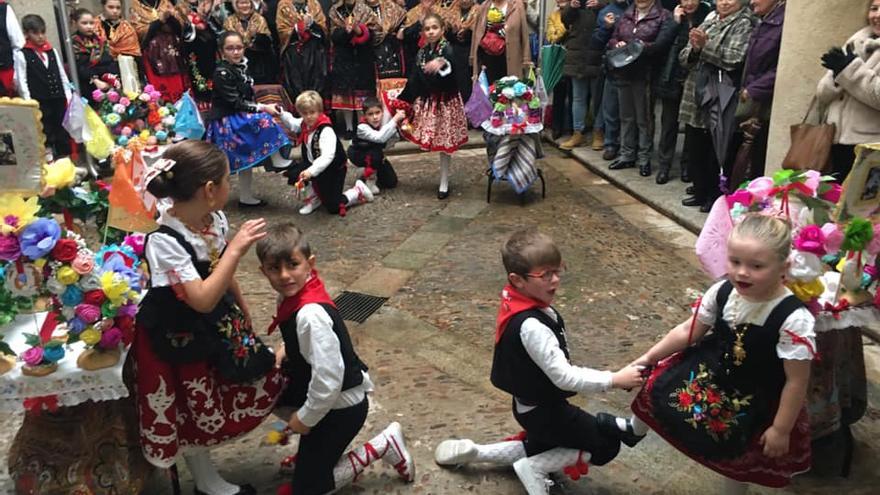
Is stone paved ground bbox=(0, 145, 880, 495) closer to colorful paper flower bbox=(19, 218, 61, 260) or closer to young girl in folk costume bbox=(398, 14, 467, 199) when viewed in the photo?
young girl in folk costume bbox=(398, 14, 467, 199)

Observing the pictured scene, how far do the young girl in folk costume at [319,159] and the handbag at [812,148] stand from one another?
3.80m

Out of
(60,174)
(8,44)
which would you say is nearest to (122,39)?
(8,44)

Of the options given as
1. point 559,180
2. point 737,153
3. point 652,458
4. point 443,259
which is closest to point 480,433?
point 652,458

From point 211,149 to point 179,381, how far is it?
828 mm

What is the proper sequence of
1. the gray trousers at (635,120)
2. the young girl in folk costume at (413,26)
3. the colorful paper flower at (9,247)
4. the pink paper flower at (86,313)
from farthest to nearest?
the young girl in folk costume at (413,26)
the gray trousers at (635,120)
the pink paper flower at (86,313)
the colorful paper flower at (9,247)

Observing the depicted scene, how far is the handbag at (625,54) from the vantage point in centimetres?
723

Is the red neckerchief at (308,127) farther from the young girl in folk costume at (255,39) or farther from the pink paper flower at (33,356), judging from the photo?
the pink paper flower at (33,356)

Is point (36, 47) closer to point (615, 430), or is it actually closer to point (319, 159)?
point (319, 159)

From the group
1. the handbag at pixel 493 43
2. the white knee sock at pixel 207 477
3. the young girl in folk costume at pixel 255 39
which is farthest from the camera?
the young girl in folk costume at pixel 255 39

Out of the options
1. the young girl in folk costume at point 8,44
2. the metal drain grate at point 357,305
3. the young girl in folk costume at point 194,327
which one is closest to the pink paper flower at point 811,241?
the young girl in folk costume at point 194,327

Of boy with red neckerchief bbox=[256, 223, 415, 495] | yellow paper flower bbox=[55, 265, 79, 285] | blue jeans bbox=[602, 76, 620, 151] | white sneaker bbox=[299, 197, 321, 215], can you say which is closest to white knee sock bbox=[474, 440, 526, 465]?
boy with red neckerchief bbox=[256, 223, 415, 495]

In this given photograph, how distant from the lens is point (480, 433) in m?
3.44

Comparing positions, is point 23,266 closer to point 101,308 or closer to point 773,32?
point 101,308

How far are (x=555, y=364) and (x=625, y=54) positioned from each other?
5444 mm
